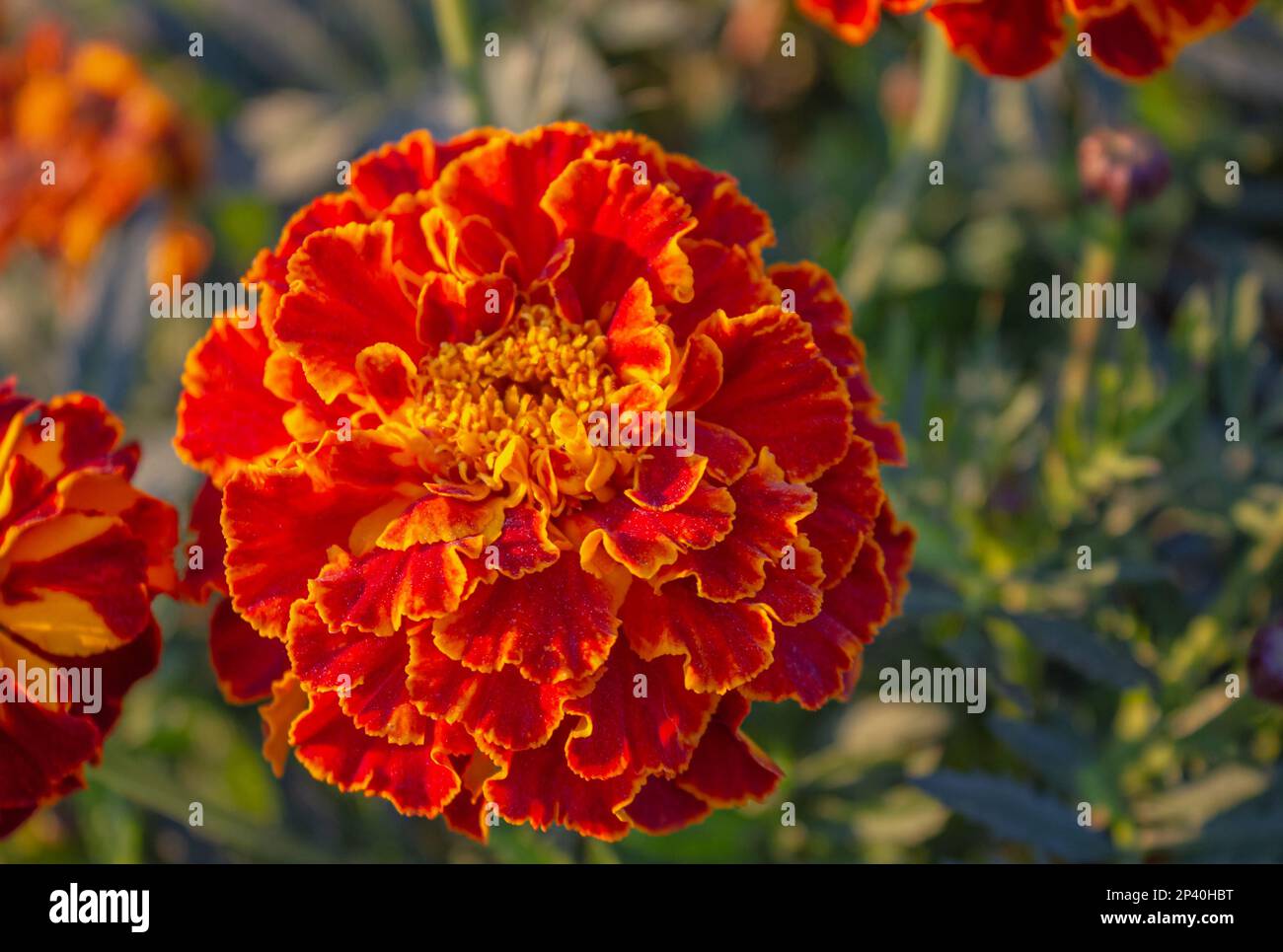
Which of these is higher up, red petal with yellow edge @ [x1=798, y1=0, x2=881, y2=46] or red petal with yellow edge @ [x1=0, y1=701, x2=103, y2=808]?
red petal with yellow edge @ [x1=798, y1=0, x2=881, y2=46]

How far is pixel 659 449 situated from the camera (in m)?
1.16

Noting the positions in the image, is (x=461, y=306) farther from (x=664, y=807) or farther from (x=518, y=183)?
(x=664, y=807)

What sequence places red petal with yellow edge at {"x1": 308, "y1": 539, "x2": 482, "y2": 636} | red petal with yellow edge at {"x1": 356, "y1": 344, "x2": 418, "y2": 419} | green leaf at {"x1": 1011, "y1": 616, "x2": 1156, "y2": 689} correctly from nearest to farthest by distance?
red petal with yellow edge at {"x1": 308, "y1": 539, "x2": 482, "y2": 636}
red petal with yellow edge at {"x1": 356, "y1": 344, "x2": 418, "y2": 419}
green leaf at {"x1": 1011, "y1": 616, "x2": 1156, "y2": 689}

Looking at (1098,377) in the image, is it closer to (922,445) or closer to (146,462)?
(922,445)

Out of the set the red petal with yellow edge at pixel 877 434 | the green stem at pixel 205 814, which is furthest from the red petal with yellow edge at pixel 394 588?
the green stem at pixel 205 814

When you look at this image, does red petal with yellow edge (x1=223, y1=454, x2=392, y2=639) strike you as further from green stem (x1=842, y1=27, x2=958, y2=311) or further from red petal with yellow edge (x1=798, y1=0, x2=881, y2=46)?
green stem (x1=842, y1=27, x2=958, y2=311)

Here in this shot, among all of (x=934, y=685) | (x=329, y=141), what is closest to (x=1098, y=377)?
(x=934, y=685)

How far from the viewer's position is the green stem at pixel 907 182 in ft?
6.16

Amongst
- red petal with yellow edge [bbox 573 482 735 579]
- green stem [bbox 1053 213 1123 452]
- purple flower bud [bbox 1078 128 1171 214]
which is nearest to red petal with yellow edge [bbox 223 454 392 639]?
red petal with yellow edge [bbox 573 482 735 579]

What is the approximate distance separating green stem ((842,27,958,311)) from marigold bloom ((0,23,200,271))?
1391mm

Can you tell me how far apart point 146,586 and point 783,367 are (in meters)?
0.65

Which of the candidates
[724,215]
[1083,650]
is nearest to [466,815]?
[724,215]

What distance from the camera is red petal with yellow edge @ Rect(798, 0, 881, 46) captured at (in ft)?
4.70

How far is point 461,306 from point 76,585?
47cm
